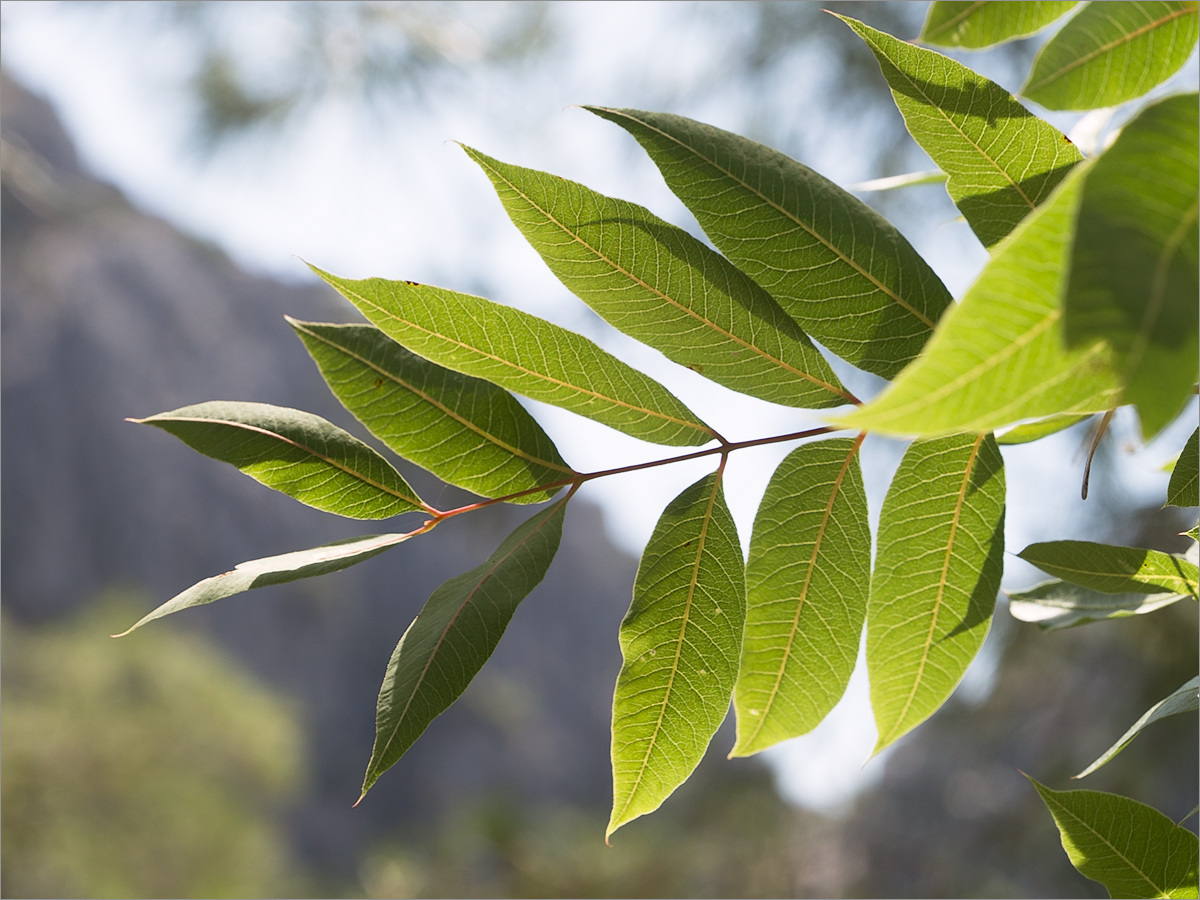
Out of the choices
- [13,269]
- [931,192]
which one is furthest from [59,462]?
[931,192]

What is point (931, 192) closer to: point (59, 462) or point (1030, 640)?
point (1030, 640)

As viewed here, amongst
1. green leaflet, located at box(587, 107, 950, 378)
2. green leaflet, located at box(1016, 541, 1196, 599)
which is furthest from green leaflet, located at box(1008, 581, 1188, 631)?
green leaflet, located at box(587, 107, 950, 378)

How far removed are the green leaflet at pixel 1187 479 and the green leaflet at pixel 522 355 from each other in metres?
0.11

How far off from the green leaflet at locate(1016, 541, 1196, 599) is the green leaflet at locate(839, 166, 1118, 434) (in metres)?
0.15

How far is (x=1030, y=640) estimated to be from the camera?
1.43 meters

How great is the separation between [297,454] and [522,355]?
0.20ft

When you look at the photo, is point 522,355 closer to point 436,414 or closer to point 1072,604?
point 436,414

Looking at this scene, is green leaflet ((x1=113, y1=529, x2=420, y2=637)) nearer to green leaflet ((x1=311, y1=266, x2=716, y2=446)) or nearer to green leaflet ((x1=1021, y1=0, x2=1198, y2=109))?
green leaflet ((x1=311, y1=266, x2=716, y2=446))

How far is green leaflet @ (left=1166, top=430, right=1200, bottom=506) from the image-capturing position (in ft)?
0.59

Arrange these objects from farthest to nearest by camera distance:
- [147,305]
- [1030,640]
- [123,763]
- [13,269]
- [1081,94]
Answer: [147,305] → [13,269] → [123,763] → [1030,640] → [1081,94]

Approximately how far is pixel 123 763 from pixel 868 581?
15.7 feet

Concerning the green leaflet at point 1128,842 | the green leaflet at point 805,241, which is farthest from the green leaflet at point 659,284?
the green leaflet at point 1128,842

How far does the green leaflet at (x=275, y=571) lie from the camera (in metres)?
0.16

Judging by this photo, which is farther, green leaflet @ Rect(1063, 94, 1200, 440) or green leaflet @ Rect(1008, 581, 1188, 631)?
green leaflet @ Rect(1008, 581, 1188, 631)
